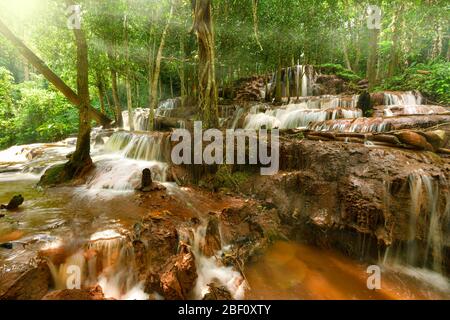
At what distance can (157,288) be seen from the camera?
3582 mm

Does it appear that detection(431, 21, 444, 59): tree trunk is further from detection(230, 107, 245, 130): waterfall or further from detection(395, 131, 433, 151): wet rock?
detection(395, 131, 433, 151): wet rock

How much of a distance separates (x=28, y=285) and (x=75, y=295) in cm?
64

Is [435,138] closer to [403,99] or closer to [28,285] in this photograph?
[403,99]

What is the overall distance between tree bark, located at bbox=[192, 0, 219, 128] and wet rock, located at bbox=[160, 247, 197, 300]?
432 cm

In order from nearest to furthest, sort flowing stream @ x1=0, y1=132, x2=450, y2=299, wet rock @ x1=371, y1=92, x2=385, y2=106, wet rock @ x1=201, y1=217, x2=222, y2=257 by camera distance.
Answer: flowing stream @ x1=0, y1=132, x2=450, y2=299 < wet rock @ x1=201, y1=217, x2=222, y2=257 < wet rock @ x1=371, y1=92, x2=385, y2=106

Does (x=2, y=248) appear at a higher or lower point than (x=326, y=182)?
lower

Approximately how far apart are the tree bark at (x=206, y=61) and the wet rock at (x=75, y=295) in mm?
5082

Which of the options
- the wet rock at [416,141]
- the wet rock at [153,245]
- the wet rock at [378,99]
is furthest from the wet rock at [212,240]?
the wet rock at [378,99]

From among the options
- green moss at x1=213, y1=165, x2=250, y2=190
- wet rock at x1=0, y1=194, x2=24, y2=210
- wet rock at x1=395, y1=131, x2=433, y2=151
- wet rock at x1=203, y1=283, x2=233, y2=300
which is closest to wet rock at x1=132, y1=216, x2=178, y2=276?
wet rock at x1=203, y1=283, x2=233, y2=300

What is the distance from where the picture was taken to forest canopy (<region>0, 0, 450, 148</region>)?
950cm

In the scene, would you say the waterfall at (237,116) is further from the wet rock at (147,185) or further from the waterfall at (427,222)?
the waterfall at (427,222)
